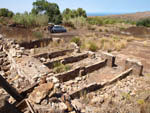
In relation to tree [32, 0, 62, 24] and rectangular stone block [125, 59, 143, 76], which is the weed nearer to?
rectangular stone block [125, 59, 143, 76]

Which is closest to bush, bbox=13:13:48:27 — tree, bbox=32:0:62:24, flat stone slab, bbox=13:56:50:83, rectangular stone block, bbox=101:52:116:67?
tree, bbox=32:0:62:24

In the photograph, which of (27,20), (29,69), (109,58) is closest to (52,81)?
(29,69)

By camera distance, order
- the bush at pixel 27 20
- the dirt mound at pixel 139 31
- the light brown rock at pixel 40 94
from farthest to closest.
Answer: the dirt mound at pixel 139 31 < the bush at pixel 27 20 < the light brown rock at pixel 40 94

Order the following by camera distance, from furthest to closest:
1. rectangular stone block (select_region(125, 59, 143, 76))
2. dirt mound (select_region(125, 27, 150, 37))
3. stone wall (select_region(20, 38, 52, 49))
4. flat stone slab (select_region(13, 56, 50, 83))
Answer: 1. dirt mound (select_region(125, 27, 150, 37))
2. stone wall (select_region(20, 38, 52, 49))
3. rectangular stone block (select_region(125, 59, 143, 76))
4. flat stone slab (select_region(13, 56, 50, 83))

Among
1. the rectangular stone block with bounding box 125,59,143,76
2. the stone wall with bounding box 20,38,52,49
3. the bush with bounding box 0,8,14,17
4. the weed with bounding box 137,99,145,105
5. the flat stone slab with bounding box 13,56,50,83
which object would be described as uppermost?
the bush with bounding box 0,8,14,17

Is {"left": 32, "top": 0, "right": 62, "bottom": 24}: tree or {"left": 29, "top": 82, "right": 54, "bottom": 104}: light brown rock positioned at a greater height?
{"left": 32, "top": 0, "right": 62, "bottom": 24}: tree

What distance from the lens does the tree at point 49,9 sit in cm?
2400

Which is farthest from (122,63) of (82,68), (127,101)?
(127,101)

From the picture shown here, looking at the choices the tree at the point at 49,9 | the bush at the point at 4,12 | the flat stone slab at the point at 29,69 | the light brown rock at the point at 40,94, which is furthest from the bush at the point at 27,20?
the light brown rock at the point at 40,94

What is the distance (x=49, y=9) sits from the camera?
24344 millimetres

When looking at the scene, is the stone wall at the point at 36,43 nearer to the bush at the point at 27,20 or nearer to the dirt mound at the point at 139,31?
the bush at the point at 27,20

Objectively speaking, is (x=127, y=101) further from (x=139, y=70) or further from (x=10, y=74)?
(x=10, y=74)

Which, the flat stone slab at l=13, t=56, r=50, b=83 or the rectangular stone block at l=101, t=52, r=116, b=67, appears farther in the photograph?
the rectangular stone block at l=101, t=52, r=116, b=67

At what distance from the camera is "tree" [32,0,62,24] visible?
24000 mm
